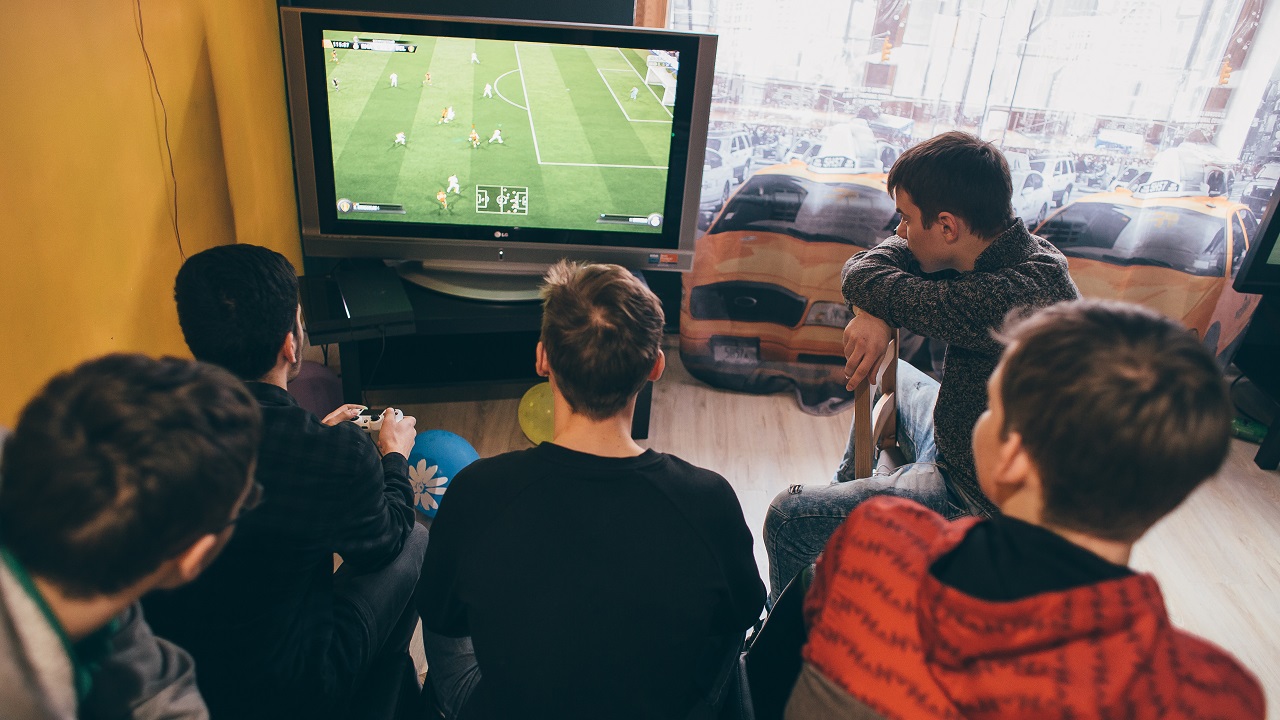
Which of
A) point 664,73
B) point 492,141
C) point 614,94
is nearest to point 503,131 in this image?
point 492,141

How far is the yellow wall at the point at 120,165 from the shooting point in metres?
1.85

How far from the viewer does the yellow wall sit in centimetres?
185

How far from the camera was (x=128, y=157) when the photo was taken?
7.38ft

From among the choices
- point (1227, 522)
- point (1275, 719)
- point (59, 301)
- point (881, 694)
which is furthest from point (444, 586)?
point (1227, 522)

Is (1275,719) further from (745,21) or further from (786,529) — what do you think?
(745,21)

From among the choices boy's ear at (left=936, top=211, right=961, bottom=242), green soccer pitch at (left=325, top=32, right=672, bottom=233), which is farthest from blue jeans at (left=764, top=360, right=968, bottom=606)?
green soccer pitch at (left=325, top=32, right=672, bottom=233)

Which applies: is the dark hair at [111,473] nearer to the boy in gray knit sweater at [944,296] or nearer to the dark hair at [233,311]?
the dark hair at [233,311]

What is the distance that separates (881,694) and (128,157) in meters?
2.40

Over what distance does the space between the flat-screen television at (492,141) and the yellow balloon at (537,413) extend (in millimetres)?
375

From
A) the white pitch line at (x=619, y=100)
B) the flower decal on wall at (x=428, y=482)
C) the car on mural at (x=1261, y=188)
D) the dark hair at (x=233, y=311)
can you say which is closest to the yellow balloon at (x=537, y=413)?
the flower decal on wall at (x=428, y=482)

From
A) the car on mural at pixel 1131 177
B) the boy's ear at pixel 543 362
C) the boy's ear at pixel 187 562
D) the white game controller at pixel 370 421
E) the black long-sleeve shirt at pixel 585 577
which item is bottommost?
the white game controller at pixel 370 421

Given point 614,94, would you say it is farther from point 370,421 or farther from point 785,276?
point 370,421

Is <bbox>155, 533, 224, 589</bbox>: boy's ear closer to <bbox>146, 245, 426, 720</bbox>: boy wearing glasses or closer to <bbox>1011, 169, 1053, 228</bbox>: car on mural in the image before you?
<bbox>146, 245, 426, 720</bbox>: boy wearing glasses

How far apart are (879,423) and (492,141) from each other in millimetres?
1484
